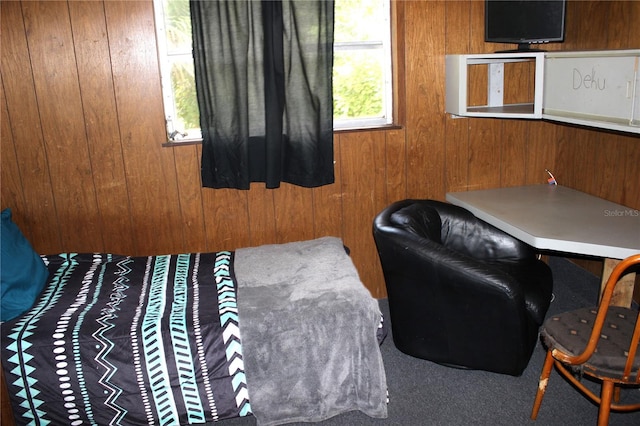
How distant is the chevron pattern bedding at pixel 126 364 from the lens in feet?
7.70

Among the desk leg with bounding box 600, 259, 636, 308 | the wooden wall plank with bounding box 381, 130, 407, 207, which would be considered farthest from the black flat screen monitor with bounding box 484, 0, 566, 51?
the desk leg with bounding box 600, 259, 636, 308

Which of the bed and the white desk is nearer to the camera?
the bed

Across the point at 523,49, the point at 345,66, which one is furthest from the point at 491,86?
the point at 345,66

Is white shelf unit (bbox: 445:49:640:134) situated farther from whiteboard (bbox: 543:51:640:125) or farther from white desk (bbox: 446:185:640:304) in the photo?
white desk (bbox: 446:185:640:304)

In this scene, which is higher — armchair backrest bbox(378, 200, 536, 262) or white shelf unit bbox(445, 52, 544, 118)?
white shelf unit bbox(445, 52, 544, 118)

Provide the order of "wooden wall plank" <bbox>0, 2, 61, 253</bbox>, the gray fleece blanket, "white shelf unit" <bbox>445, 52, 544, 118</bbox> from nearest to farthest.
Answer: the gray fleece blanket, "wooden wall plank" <bbox>0, 2, 61, 253</bbox>, "white shelf unit" <bbox>445, 52, 544, 118</bbox>

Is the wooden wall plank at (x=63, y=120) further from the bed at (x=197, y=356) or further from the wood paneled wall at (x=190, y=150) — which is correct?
the bed at (x=197, y=356)

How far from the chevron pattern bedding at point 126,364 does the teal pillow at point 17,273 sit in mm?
65

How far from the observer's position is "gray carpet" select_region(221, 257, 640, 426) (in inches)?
98.0

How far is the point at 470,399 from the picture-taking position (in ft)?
8.64

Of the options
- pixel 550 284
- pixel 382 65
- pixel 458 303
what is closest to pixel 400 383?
pixel 458 303

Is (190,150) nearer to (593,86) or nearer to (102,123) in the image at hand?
(102,123)

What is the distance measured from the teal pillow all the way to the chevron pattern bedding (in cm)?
7

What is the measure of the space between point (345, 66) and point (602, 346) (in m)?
1.95
